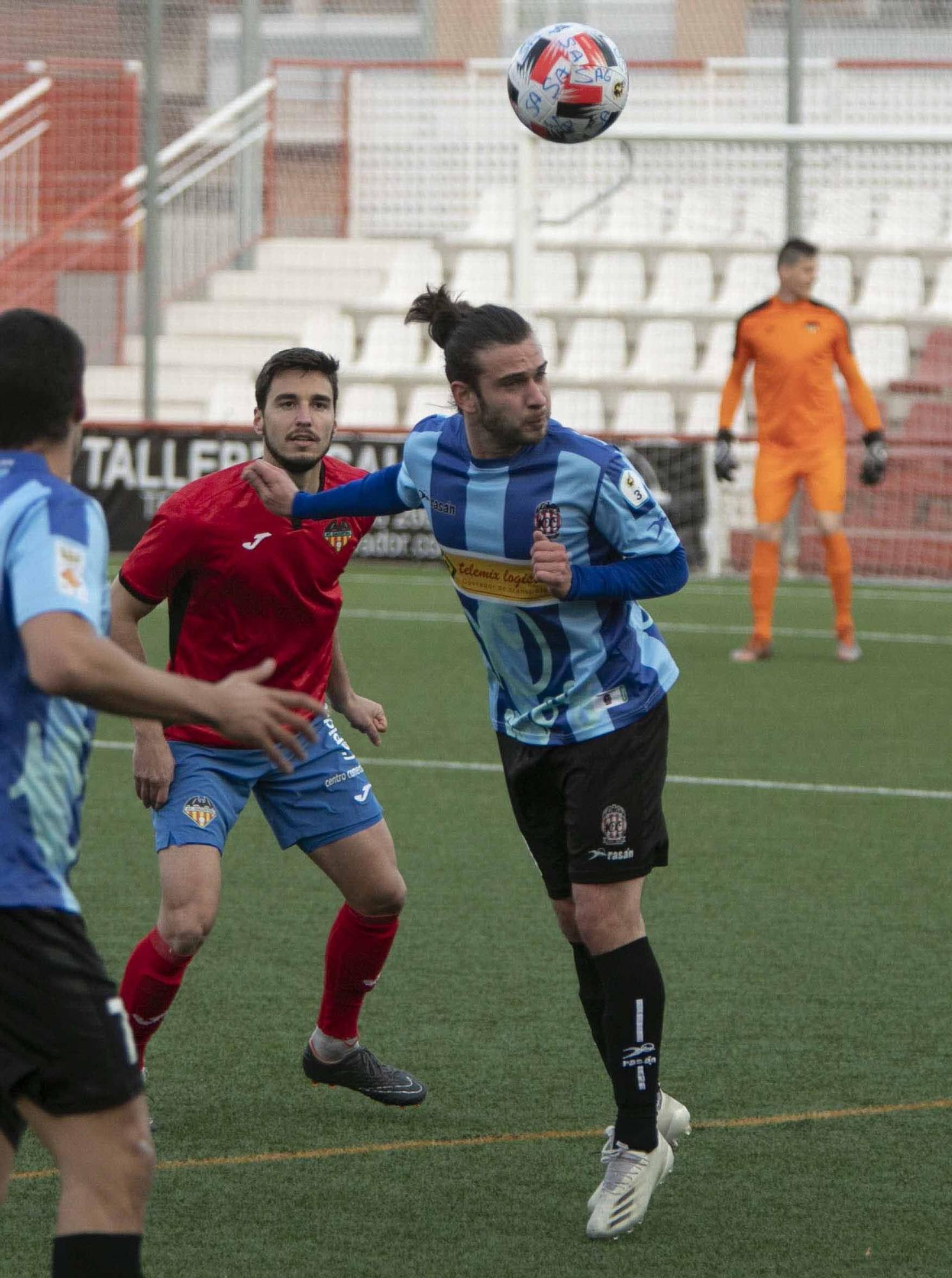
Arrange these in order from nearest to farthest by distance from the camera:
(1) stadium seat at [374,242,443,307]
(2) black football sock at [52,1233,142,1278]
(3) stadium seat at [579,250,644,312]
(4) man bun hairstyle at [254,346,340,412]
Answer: (2) black football sock at [52,1233,142,1278] → (4) man bun hairstyle at [254,346,340,412] → (3) stadium seat at [579,250,644,312] → (1) stadium seat at [374,242,443,307]

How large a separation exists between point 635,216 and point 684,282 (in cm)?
124

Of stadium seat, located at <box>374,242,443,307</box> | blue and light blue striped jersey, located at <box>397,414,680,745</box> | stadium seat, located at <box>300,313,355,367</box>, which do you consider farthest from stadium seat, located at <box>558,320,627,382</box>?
blue and light blue striped jersey, located at <box>397,414,680,745</box>

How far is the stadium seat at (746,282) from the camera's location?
19.6m

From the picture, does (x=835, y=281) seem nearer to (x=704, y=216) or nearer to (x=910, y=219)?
(x=910, y=219)

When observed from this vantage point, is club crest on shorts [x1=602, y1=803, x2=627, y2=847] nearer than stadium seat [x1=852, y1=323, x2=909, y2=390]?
Yes

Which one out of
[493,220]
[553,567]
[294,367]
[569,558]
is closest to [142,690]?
[553,567]

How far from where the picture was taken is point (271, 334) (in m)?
20.5

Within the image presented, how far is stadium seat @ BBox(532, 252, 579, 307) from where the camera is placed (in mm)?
20125

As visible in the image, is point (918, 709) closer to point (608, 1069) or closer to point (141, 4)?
point (608, 1069)

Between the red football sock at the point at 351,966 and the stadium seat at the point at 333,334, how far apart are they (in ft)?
50.9

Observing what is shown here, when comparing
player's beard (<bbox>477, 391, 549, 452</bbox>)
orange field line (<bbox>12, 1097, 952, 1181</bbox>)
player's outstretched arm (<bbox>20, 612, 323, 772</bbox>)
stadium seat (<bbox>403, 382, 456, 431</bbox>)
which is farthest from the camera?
stadium seat (<bbox>403, 382, 456, 431</bbox>)

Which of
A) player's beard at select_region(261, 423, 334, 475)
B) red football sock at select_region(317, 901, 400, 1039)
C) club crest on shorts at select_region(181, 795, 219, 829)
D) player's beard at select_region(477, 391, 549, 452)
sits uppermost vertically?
player's beard at select_region(477, 391, 549, 452)

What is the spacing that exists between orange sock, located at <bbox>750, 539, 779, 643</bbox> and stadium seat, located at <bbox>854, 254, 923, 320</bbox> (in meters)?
8.39

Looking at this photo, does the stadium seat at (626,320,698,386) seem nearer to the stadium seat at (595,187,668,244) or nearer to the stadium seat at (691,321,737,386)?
the stadium seat at (691,321,737,386)
